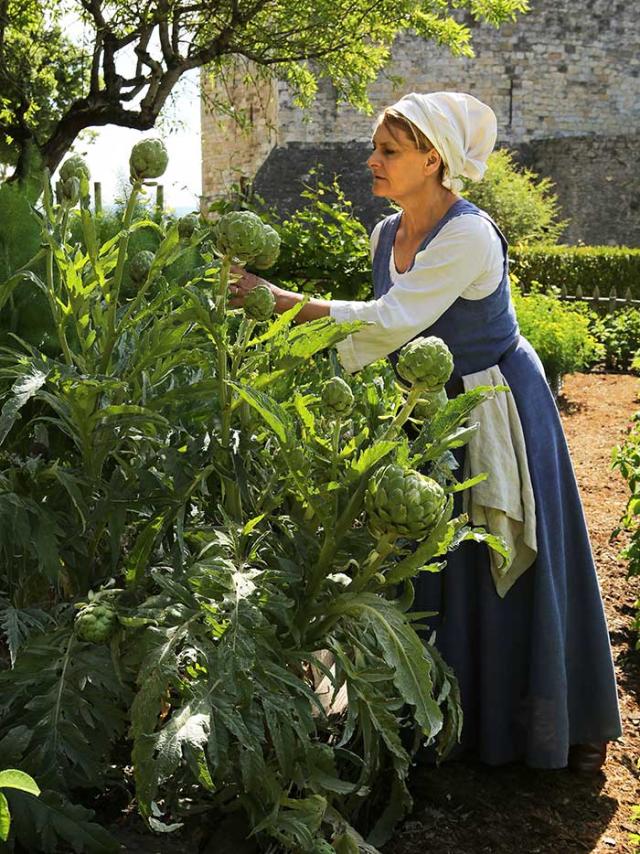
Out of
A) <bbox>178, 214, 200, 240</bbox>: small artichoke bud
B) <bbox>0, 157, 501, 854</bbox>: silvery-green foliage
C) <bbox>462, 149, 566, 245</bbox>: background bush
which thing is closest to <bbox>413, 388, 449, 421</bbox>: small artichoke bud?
<bbox>0, 157, 501, 854</bbox>: silvery-green foliage

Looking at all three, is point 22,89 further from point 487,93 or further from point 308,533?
point 487,93

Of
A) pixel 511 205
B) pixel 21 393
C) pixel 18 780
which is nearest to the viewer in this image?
pixel 18 780

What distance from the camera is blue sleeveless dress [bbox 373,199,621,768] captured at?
89.8 inches

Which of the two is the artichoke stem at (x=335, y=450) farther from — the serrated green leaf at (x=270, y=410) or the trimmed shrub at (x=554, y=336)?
the trimmed shrub at (x=554, y=336)

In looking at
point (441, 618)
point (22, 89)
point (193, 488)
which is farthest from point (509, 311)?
point (22, 89)

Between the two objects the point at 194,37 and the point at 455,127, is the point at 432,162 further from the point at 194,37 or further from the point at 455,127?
the point at 194,37

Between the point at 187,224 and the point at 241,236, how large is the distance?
0.19 metres

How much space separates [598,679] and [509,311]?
2.82 ft

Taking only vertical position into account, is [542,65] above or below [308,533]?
above

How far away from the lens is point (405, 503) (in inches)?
47.6

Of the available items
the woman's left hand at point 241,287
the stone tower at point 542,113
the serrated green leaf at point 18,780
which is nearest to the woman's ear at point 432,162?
the woman's left hand at point 241,287

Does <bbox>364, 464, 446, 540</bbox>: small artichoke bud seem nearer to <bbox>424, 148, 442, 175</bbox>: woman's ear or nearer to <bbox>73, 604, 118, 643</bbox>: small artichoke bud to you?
<bbox>73, 604, 118, 643</bbox>: small artichoke bud

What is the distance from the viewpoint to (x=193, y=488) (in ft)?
4.42

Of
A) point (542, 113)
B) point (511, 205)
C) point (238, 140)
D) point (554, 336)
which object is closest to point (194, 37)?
point (554, 336)
